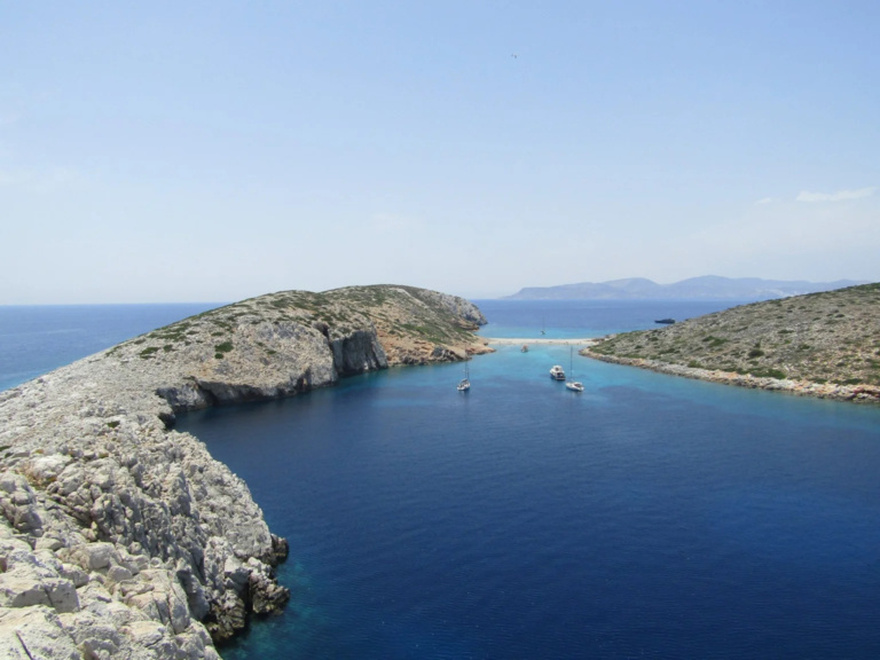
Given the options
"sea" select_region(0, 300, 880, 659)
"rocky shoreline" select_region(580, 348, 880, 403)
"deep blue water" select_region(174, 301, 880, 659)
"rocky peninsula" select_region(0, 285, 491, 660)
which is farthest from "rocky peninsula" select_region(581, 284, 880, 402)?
"rocky peninsula" select_region(0, 285, 491, 660)

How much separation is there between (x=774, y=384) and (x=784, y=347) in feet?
50.9

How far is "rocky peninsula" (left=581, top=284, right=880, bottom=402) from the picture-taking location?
292ft

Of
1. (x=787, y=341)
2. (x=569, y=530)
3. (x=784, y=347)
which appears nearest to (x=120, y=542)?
(x=569, y=530)

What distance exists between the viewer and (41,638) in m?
14.2

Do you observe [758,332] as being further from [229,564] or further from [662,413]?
[229,564]

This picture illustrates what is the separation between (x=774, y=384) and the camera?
92250 millimetres

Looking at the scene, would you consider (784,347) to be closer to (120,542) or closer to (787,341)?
(787,341)

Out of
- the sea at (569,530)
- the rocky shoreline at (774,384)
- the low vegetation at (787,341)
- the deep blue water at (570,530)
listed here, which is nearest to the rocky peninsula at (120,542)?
the deep blue water at (570,530)

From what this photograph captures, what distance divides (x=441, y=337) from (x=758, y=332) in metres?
77.3

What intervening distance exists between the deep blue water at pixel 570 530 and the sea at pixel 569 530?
0.16 meters

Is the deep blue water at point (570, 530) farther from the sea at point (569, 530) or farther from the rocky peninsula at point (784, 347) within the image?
the rocky peninsula at point (784, 347)

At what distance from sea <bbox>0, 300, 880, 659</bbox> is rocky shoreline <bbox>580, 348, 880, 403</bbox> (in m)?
5.36

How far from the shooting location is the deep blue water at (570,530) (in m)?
27.6

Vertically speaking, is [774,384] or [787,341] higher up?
[787,341]
